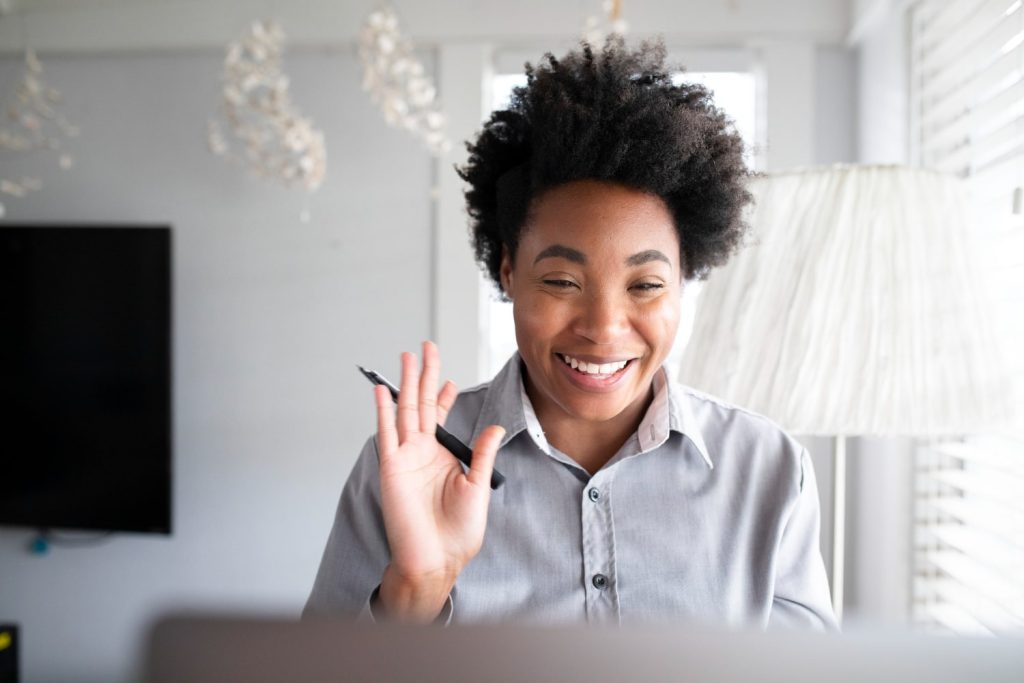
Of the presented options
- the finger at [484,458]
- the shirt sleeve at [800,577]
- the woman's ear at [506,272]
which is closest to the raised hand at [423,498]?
the finger at [484,458]

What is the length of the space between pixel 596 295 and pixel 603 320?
1.4 inches

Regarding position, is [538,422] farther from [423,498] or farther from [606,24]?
[606,24]

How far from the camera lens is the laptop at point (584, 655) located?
31 cm

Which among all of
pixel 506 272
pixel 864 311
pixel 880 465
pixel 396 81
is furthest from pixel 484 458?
pixel 396 81

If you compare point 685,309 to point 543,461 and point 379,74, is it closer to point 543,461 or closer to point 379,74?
point 379,74

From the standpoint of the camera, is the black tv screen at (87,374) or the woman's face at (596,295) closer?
the woman's face at (596,295)

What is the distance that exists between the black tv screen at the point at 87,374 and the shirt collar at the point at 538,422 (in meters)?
1.82

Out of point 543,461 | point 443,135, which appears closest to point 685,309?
point 443,135

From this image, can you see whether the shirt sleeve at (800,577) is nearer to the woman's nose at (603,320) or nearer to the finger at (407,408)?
the woman's nose at (603,320)

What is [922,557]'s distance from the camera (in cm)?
202

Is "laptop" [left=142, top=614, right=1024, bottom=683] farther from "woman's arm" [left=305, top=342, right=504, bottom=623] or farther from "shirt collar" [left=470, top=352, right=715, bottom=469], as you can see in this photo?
"shirt collar" [left=470, top=352, right=715, bottom=469]

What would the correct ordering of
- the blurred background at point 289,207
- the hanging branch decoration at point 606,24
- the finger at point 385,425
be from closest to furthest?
the finger at point 385,425 < the hanging branch decoration at point 606,24 < the blurred background at point 289,207

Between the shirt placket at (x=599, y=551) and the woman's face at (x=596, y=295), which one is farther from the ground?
the woman's face at (x=596, y=295)

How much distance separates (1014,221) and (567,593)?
109 centimetres
